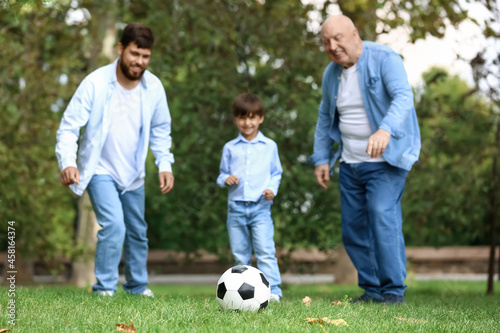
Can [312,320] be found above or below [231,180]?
below

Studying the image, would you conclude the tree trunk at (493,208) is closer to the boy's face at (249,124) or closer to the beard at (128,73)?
the boy's face at (249,124)

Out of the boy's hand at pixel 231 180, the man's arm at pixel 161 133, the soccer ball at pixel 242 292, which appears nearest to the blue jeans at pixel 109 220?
the man's arm at pixel 161 133

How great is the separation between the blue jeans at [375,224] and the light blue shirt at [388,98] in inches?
7.3

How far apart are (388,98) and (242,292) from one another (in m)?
2.21

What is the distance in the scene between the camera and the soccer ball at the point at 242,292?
12.6ft

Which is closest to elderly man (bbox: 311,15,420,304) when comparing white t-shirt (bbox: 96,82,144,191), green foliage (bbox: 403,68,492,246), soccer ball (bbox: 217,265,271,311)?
soccer ball (bbox: 217,265,271,311)

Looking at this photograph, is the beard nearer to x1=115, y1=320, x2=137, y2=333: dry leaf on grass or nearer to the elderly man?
the elderly man

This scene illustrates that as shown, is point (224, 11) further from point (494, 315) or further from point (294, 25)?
point (494, 315)

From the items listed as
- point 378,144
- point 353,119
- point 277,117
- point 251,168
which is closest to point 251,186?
point 251,168

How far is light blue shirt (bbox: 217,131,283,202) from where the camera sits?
5.36 meters

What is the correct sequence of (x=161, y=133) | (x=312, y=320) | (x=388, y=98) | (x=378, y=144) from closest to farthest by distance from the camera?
(x=312, y=320), (x=378, y=144), (x=388, y=98), (x=161, y=133)

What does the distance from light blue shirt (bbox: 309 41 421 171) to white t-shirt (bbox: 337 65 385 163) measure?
6cm

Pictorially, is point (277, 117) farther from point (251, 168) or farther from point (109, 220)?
point (109, 220)

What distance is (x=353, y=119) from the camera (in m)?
5.26
